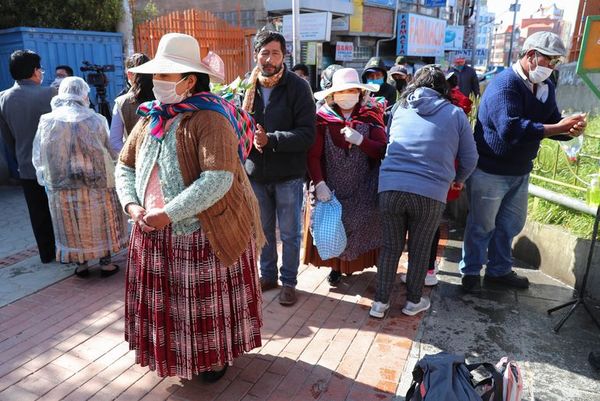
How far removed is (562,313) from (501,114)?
1.54 meters

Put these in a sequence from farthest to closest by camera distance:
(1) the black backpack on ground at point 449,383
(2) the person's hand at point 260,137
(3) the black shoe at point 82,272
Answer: (3) the black shoe at point 82,272 < (2) the person's hand at point 260,137 < (1) the black backpack on ground at point 449,383

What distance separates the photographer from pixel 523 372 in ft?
8.97

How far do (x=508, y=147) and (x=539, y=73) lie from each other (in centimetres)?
54

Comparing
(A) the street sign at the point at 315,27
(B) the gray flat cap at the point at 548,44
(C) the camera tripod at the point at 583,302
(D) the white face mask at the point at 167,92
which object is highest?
(A) the street sign at the point at 315,27

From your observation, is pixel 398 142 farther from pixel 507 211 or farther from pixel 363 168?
pixel 507 211

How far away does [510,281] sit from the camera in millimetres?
3814

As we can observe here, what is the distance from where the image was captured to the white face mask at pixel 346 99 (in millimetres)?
3413

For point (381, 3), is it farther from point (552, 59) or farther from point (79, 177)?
point (79, 177)

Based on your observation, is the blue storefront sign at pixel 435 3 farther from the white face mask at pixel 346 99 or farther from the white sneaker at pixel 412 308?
the white sneaker at pixel 412 308

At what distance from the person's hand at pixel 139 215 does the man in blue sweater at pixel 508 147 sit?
7.98 ft

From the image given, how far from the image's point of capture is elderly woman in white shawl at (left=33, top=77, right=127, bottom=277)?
12.0 ft

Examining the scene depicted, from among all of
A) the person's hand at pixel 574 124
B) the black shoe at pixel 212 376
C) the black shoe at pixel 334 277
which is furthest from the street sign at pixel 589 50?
the black shoe at pixel 212 376

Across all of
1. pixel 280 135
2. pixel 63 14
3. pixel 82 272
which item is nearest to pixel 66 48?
pixel 63 14

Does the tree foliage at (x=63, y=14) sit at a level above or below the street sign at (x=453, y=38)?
below
